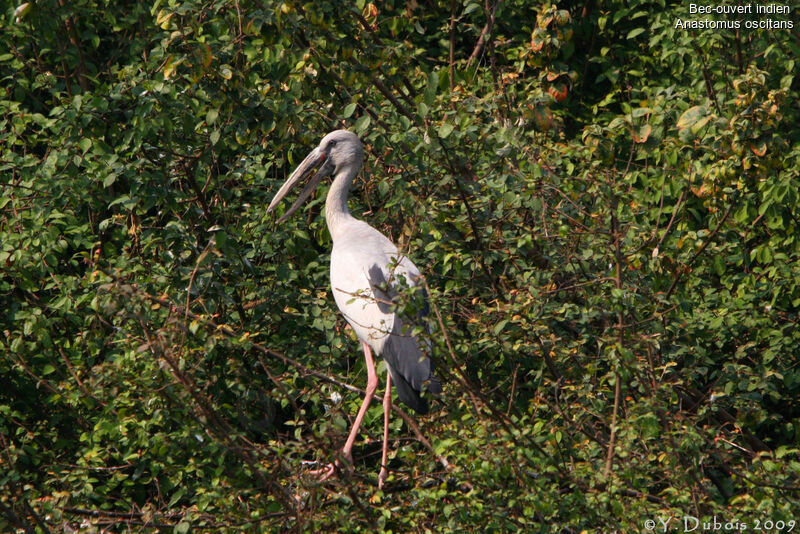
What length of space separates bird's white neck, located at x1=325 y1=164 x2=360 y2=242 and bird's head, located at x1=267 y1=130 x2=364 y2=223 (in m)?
0.02

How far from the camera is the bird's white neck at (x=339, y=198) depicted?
4844 mm

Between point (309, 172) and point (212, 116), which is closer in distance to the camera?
point (212, 116)

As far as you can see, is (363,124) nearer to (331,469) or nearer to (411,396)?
(411,396)

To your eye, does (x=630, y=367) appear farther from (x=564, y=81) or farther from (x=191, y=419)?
(x=564, y=81)

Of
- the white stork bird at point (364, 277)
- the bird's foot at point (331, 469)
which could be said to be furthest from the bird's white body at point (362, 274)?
the bird's foot at point (331, 469)

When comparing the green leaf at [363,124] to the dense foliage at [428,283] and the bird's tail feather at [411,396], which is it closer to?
the dense foliage at [428,283]

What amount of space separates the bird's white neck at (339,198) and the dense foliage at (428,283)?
0.14 meters

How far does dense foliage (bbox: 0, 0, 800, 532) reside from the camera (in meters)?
3.12

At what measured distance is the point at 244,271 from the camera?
4.53 metres

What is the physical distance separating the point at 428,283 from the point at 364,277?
353 mm

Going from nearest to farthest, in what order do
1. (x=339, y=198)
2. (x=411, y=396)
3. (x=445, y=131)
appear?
1. (x=445, y=131)
2. (x=411, y=396)
3. (x=339, y=198)

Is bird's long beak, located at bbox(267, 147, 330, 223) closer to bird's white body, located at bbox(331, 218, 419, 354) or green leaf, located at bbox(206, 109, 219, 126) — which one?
bird's white body, located at bbox(331, 218, 419, 354)

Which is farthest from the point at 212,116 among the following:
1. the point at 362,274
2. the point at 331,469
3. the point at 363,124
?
the point at 331,469

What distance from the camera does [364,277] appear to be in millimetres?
4281
